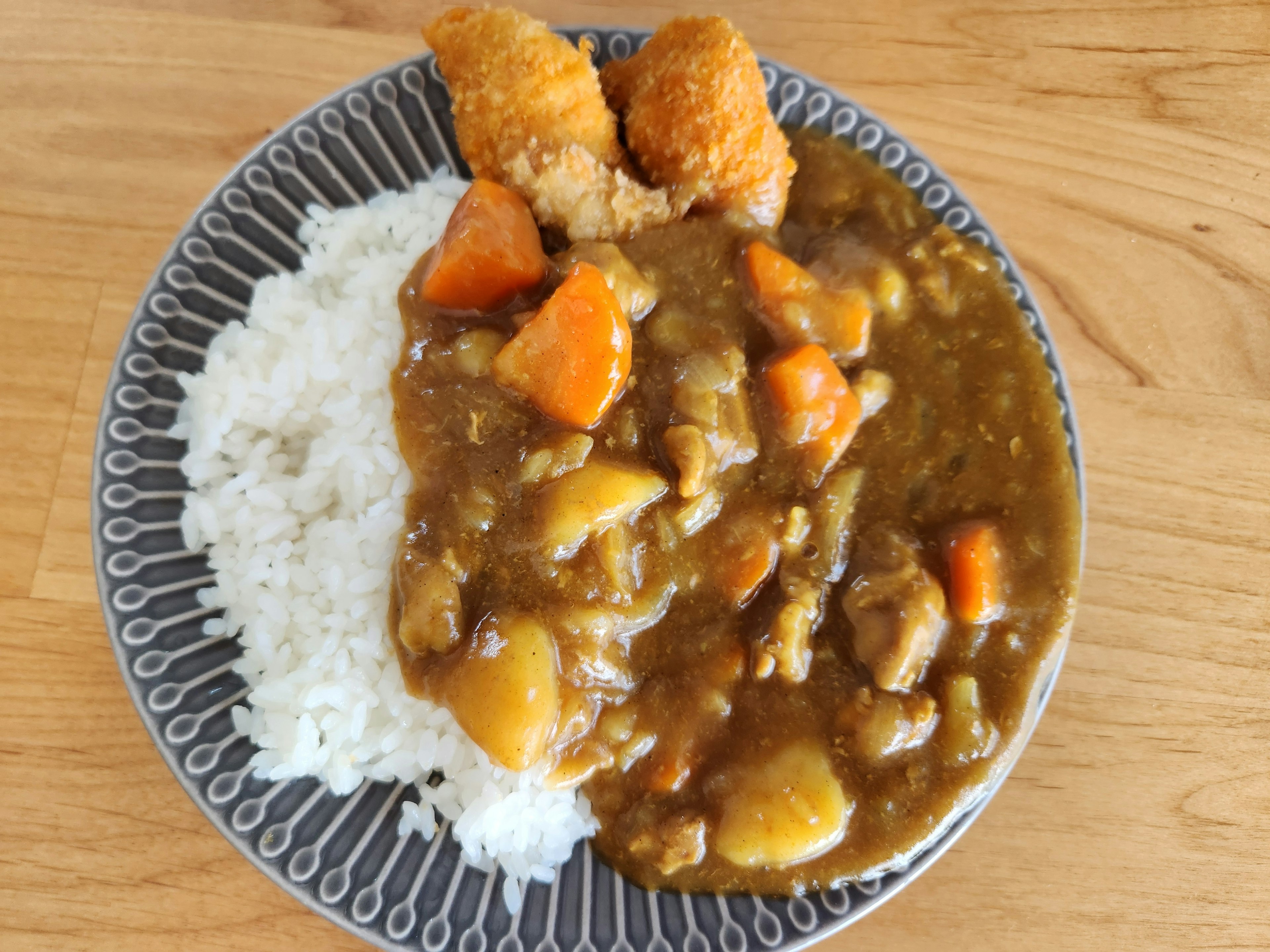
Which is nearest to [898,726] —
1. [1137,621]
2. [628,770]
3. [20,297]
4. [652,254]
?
[628,770]

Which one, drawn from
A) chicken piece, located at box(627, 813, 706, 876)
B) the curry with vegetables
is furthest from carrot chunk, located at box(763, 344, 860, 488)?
chicken piece, located at box(627, 813, 706, 876)

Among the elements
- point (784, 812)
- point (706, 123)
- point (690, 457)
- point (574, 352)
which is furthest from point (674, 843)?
point (706, 123)

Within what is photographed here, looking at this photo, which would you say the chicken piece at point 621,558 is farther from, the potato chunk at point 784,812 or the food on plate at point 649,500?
the potato chunk at point 784,812

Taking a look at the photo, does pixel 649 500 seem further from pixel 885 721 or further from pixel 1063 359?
pixel 1063 359

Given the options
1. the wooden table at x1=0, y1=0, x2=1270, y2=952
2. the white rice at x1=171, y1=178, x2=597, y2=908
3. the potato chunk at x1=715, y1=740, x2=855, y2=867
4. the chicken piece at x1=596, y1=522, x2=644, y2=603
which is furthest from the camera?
the wooden table at x1=0, y1=0, x2=1270, y2=952

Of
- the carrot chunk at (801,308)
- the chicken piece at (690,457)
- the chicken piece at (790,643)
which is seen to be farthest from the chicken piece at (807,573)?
the carrot chunk at (801,308)

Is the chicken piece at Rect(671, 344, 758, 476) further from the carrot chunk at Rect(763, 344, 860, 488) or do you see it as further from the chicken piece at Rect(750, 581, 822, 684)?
the chicken piece at Rect(750, 581, 822, 684)

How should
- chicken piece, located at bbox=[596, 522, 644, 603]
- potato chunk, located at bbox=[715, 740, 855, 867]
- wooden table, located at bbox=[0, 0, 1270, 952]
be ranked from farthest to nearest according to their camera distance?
1. wooden table, located at bbox=[0, 0, 1270, 952]
2. chicken piece, located at bbox=[596, 522, 644, 603]
3. potato chunk, located at bbox=[715, 740, 855, 867]
